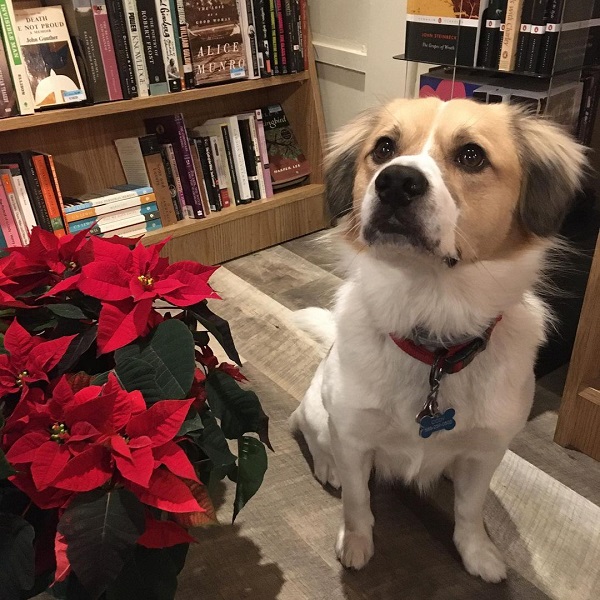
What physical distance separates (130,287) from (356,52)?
1.79 metres

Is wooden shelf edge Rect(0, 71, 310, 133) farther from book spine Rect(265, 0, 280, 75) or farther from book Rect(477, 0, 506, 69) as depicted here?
book Rect(477, 0, 506, 69)

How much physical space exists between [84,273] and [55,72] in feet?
4.44

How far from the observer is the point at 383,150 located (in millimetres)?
988

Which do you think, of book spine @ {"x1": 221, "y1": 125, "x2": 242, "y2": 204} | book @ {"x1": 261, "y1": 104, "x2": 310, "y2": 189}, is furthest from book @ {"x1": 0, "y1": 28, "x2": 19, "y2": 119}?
book @ {"x1": 261, "y1": 104, "x2": 310, "y2": 189}

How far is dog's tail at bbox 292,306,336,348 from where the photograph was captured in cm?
146

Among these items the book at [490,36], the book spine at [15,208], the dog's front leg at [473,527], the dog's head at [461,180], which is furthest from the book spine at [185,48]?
the dog's front leg at [473,527]

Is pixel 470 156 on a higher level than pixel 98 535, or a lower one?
higher

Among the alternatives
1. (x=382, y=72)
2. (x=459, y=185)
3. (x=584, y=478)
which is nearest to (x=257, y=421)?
(x=459, y=185)

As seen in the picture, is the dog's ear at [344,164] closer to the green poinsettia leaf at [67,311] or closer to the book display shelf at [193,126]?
the green poinsettia leaf at [67,311]

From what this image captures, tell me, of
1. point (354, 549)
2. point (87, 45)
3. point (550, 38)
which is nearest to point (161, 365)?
point (354, 549)

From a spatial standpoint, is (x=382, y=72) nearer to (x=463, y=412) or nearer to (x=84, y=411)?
(x=463, y=412)

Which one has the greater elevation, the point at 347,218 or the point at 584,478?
the point at 347,218

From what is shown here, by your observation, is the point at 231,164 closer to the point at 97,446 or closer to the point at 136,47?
the point at 136,47

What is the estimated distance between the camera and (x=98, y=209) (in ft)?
6.83
